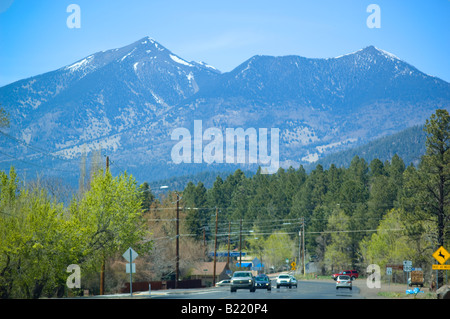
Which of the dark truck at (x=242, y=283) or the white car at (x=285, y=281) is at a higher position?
the dark truck at (x=242, y=283)

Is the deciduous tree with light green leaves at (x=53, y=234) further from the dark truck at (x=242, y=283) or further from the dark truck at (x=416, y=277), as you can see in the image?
the dark truck at (x=416, y=277)

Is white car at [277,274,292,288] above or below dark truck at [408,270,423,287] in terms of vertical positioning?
below

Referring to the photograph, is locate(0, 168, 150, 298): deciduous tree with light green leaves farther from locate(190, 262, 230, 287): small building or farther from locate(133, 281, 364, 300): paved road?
locate(190, 262, 230, 287): small building

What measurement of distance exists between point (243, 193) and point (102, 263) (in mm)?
142561

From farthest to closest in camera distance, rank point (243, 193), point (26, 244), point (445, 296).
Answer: point (243, 193) → point (26, 244) → point (445, 296)

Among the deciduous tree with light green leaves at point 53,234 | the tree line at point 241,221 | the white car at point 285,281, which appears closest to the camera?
the deciduous tree with light green leaves at point 53,234

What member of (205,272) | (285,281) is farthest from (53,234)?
(205,272)

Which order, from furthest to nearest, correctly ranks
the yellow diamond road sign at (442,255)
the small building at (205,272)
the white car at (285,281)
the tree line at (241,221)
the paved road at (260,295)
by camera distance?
1. the small building at (205,272)
2. the white car at (285,281)
3. the tree line at (241,221)
4. the yellow diamond road sign at (442,255)
5. the paved road at (260,295)

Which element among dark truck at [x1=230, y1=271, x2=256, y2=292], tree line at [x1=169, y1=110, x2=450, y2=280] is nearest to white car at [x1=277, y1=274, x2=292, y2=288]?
dark truck at [x1=230, y1=271, x2=256, y2=292]

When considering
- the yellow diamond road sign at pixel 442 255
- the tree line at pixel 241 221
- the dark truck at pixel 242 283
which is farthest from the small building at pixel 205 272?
the yellow diamond road sign at pixel 442 255

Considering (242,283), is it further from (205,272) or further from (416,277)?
(205,272)
